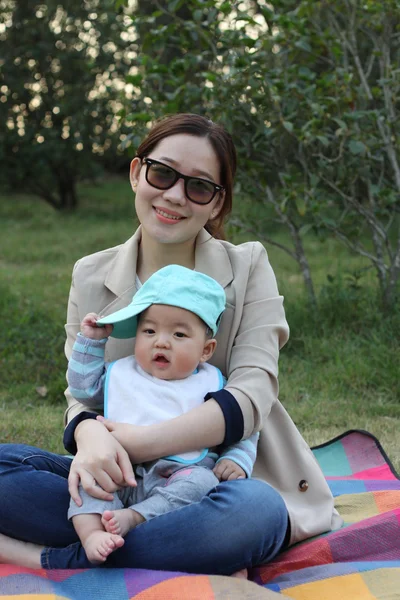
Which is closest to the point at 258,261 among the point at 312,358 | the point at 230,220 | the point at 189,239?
the point at 189,239

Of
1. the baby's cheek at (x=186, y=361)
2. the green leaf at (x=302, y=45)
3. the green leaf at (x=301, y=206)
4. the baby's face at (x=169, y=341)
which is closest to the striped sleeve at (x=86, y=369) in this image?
the baby's face at (x=169, y=341)

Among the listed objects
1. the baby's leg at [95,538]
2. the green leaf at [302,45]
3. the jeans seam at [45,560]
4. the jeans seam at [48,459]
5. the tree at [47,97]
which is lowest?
the tree at [47,97]

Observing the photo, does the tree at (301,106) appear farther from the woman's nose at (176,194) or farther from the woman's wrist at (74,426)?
the woman's wrist at (74,426)

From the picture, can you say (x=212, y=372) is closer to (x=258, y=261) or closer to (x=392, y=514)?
(x=258, y=261)

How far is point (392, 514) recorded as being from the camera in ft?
9.10

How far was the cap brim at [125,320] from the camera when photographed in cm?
247

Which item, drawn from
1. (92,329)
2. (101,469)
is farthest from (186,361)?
(101,469)

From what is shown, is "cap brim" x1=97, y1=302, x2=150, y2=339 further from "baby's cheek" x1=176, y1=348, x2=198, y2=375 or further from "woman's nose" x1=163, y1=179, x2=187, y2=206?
"woman's nose" x1=163, y1=179, x2=187, y2=206

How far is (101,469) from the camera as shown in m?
2.36

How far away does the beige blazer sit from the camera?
8.93 ft

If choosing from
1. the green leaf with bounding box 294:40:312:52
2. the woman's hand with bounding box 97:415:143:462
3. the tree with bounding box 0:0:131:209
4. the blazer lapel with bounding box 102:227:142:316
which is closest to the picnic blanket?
the woman's hand with bounding box 97:415:143:462

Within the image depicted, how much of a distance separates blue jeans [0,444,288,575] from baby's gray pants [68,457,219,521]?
3 cm

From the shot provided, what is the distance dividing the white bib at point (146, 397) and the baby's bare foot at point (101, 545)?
0.31 meters

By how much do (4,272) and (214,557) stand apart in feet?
18.2
